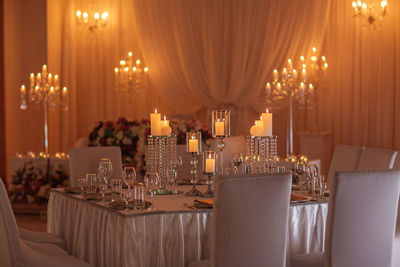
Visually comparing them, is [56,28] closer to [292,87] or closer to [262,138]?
[292,87]

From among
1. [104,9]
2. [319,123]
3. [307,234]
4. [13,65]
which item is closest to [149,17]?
[104,9]

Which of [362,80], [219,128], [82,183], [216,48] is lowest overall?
[82,183]

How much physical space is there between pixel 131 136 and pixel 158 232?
9.49 feet

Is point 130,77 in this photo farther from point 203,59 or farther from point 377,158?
point 377,158

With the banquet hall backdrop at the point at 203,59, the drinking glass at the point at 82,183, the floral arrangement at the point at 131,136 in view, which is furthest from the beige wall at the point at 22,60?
the drinking glass at the point at 82,183

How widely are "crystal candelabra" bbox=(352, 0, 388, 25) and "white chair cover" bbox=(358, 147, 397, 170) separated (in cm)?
350

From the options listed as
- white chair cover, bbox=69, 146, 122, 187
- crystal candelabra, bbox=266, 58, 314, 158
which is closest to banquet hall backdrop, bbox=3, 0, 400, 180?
crystal candelabra, bbox=266, 58, 314, 158

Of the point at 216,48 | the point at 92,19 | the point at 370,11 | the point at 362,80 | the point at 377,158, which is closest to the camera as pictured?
the point at 377,158

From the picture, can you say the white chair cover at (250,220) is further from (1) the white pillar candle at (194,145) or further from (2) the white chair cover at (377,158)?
(2) the white chair cover at (377,158)

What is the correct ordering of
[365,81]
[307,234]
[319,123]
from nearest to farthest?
[307,234] < [365,81] < [319,123]

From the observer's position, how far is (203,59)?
27.6 feet

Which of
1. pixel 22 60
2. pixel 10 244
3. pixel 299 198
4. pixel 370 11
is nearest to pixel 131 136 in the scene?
pixel 299 198

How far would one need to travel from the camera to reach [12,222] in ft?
9.25

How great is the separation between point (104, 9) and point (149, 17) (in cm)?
124
